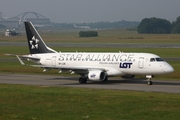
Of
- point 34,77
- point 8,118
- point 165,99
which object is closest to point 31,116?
A: point 8,118

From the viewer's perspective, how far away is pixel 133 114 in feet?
92.1

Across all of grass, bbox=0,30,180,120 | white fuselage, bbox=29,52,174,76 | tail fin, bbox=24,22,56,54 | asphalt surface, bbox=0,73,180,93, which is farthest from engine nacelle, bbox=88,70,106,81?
tail fin, bbox=24,22,56,54

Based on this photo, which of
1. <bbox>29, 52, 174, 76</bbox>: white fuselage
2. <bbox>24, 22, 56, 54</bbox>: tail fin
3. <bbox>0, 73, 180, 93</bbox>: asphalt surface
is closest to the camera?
<bbox>0, 73, 180, 93</bbox>: asphalt surface

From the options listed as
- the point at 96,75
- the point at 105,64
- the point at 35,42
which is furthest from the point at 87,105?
the point at 35,42

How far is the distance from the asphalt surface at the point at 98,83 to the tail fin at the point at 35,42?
10.4 feet

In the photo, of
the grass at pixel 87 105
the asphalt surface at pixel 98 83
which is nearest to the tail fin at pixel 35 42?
the asphalt surface at pixel 98 83

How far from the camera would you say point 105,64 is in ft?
164

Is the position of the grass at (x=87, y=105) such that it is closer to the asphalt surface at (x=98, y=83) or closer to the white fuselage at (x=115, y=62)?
the asphalt surface at (x=98, y=83)

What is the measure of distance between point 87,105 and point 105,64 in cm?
1868

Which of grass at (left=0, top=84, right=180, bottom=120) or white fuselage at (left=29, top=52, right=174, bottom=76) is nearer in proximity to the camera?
grass at (left=0, top=84, right=180, bottom=120)

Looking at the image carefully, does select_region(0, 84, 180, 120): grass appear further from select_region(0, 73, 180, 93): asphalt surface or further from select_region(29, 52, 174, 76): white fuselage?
select_region(29, 52, 174, 76): white fuselage

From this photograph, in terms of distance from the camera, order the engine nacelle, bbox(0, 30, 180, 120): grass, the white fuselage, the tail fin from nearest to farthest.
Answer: bbox(0, 30, 180, 120): grass < the white fuselage < the engine nacelle < the tail fin

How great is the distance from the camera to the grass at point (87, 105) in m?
27.5

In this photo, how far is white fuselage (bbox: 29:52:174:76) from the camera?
4706 cm
